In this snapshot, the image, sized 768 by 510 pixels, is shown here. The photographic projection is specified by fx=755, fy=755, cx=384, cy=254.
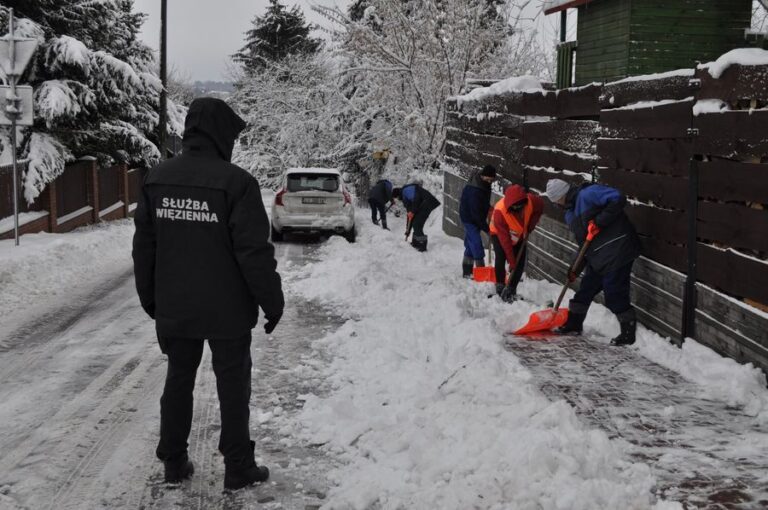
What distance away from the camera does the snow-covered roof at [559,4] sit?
51.6 ft

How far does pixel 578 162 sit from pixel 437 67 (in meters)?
12.1

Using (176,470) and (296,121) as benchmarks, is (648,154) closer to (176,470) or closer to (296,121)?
(176,470)

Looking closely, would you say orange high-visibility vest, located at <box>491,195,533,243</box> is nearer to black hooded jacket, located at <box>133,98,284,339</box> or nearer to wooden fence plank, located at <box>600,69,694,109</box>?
wooden fence plank, located at <box>600,69,694,109</box>

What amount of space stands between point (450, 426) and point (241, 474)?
1.26 m

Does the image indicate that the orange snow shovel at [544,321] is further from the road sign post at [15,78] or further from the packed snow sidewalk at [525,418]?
the road sign post at [15,78]

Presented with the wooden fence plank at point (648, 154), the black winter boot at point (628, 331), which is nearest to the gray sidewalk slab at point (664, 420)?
the black winter boot at point (628, 331)

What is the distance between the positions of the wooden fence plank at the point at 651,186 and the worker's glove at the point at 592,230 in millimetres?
631

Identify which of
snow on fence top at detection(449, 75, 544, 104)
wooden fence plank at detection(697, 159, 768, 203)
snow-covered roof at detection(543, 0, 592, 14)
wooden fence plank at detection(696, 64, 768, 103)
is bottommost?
wooden fence plank at detection(697, 159, 768, 203)

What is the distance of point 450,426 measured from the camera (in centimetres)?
442

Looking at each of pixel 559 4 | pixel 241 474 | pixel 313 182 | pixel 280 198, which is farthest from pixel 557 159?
pixel 559 4

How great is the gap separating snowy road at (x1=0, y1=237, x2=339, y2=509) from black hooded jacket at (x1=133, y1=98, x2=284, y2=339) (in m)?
0.84

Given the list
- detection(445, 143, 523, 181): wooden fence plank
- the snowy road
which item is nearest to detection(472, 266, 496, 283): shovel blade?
detection(445, 143, 523, 181): wooden fence plank

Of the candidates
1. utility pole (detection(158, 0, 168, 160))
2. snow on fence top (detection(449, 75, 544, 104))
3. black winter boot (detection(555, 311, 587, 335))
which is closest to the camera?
black winter boot (detection(555, 311, 587, 335))

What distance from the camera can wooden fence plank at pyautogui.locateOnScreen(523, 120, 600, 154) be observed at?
862 cm
